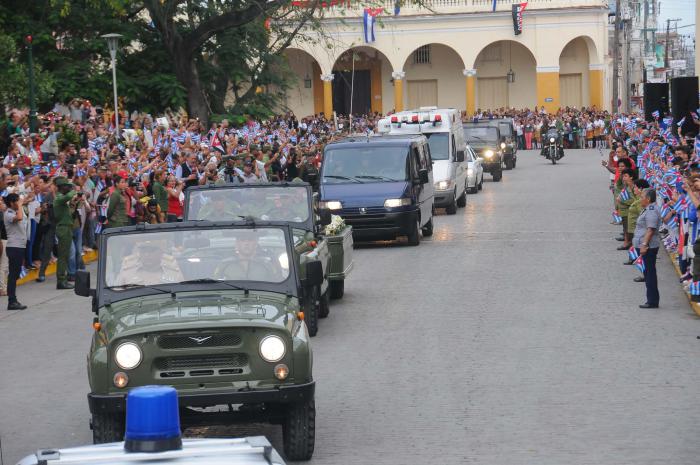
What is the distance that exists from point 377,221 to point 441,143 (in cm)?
798

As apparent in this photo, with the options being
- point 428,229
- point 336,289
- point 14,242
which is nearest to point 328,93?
point 428,229

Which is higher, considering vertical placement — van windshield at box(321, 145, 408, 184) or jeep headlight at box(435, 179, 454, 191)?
van windshield at box(321, 145, 408, 184)

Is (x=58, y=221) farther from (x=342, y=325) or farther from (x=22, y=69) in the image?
(x=22, y=69)

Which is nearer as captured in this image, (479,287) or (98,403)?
(98,403)

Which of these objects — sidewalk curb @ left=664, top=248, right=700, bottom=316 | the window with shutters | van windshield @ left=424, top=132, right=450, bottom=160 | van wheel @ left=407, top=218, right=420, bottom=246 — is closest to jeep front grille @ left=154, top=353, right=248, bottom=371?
sidewalk curb @ left=664, top=248, right=700, bottom=316

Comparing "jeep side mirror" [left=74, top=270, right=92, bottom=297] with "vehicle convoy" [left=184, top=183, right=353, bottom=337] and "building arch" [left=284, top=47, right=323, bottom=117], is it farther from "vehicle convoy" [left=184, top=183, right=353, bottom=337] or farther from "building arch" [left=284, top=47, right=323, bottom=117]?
"building arch" [left=284, top=47, right=323, bottom=117]

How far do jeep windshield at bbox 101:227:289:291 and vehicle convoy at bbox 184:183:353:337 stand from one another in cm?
429

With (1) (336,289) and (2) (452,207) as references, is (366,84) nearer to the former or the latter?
(2) (452,207)

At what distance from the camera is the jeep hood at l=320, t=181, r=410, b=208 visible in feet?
80.1

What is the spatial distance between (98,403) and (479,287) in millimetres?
10658

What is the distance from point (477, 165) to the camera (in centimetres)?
4003

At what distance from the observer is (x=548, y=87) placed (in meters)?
69.1

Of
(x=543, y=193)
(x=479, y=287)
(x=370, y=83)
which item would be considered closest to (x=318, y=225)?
(x=479, y=287)

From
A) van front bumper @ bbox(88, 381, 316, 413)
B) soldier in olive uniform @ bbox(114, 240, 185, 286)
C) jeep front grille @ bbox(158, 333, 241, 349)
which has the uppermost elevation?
soldier in olive uniform @ bbox(114, 240, 185, 286)
